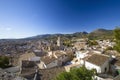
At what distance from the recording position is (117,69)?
28.0 meters

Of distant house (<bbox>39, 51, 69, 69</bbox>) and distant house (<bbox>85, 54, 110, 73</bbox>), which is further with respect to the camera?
distant house (<bbox>39, 51, 69, 69</bbox>)

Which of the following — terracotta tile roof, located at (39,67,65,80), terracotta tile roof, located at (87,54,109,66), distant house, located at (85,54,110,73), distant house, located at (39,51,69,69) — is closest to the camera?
distant house, located at (85,54,110,73)

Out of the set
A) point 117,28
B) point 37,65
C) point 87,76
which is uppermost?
point 117,28

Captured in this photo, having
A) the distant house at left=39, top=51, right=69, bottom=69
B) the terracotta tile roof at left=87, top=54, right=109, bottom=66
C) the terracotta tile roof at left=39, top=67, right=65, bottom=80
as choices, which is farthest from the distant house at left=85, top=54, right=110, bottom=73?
the distant house at left=39, top=51, right=69, bottom=69

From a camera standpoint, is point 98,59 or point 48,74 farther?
point 98,59

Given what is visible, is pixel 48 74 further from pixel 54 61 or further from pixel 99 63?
pixel 99 63

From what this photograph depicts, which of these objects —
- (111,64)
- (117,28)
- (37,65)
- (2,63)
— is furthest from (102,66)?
(2,63)

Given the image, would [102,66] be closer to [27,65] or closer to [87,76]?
[87,76]

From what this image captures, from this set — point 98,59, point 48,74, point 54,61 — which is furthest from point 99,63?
point 54,61

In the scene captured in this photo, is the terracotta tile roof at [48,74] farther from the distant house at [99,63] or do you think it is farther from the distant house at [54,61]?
the distant house at [99,63]

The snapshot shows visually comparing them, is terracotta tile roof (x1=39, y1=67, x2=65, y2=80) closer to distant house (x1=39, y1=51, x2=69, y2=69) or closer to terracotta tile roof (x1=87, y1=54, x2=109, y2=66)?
distant house (x1=39, y1=51, x2=69, y2=69)

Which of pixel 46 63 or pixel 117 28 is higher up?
pixel 117 28

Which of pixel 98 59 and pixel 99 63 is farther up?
pixel 98 59

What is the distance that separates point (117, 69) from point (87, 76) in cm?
1165
